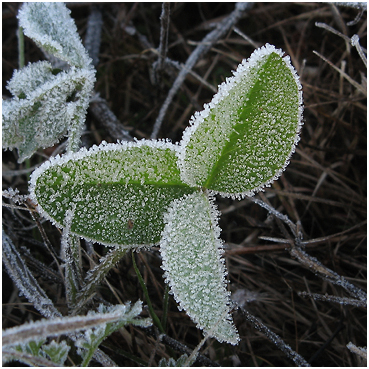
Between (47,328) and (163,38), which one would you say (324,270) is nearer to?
(47,328)

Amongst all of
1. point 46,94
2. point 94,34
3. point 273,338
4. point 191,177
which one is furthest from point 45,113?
point 273,338

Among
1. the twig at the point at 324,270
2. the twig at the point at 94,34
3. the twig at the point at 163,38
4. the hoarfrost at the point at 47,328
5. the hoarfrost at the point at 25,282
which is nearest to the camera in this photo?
the hoarfrost at the point at 47,328

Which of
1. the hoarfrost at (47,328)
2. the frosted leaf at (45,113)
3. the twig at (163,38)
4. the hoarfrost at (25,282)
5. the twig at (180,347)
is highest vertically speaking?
the twig at (163,38)

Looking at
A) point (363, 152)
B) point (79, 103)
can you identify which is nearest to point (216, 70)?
point (363, 152)

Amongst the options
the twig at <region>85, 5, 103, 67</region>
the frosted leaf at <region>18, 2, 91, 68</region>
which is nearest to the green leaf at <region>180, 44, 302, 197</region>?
the frosted leaf at <region>18, 2, 91, 68</region>

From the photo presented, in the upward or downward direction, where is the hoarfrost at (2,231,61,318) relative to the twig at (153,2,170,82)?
downward

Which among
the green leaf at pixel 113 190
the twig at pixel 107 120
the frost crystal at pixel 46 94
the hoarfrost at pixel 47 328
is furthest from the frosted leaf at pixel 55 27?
the hoarfrost at pixel 47 328

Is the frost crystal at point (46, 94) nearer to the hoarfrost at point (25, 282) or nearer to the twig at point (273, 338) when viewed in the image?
the hoarfrost at point (25, 282)

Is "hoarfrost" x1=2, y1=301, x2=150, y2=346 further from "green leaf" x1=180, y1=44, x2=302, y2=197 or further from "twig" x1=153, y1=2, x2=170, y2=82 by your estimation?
"twig" x1=153, y1=2, x2=170, y2=82
